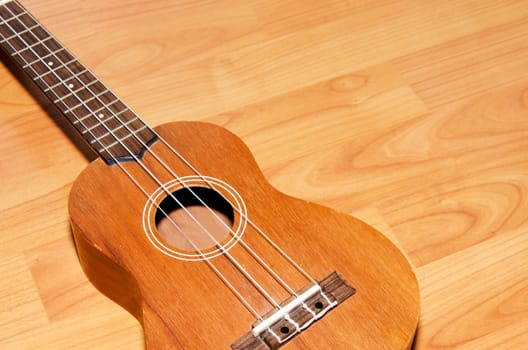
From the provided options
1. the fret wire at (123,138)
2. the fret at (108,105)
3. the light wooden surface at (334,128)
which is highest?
the fret at (108,105)

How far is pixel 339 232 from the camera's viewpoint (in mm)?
854

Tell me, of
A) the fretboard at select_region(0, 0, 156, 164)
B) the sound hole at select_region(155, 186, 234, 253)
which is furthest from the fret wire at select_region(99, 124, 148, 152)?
the sound hole at select_region(155, 186, 234, 253)

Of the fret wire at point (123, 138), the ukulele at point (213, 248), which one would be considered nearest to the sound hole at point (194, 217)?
the ukulele at point (213, 248)

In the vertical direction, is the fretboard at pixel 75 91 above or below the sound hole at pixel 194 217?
above

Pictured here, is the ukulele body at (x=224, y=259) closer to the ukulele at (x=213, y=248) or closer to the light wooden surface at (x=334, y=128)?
the ukulele at (x=213, y=248)

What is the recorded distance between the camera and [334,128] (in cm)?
110

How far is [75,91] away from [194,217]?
254mm

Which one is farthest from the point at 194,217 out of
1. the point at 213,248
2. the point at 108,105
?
the point at 108,105

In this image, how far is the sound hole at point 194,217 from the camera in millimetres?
912

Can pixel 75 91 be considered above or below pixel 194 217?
above

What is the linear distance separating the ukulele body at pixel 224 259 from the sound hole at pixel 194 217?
0.02m

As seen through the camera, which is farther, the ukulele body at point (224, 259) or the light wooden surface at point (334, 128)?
the light wooden surface at point (334, 128)

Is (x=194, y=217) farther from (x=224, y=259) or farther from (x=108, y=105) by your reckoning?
(x=108, y=105)

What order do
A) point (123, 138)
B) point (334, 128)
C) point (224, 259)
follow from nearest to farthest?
point (224, 259)
point (123, 138)
point (334, 128)
